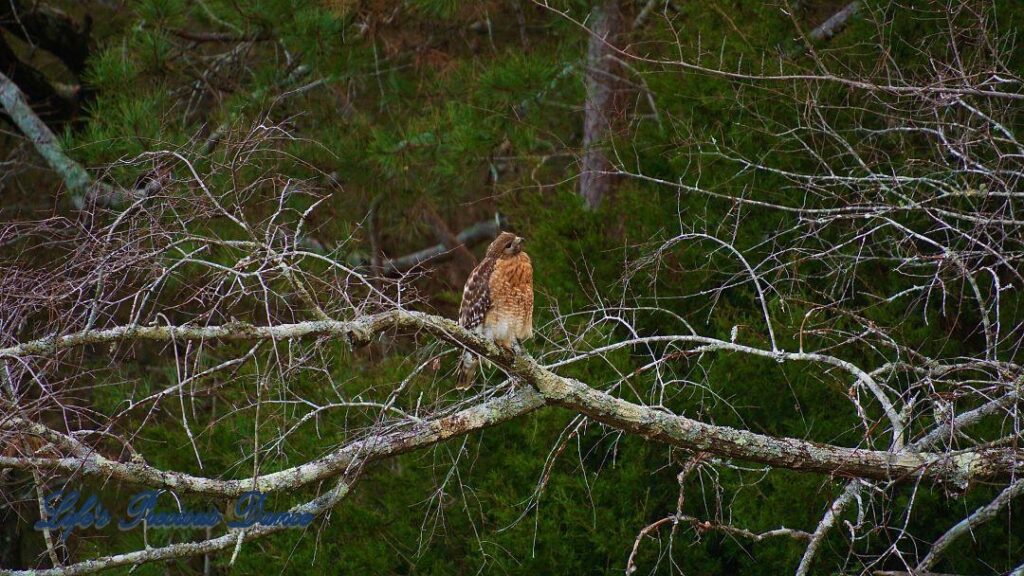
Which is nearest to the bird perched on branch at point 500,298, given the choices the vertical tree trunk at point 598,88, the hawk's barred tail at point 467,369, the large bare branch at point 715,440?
the hawk's barred tail at point 467,369

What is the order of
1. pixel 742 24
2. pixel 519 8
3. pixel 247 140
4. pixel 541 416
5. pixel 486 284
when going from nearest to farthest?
pixel 247 140, pixel 486 284, pixel 541 416, pixel 742 24, pixel 519 8

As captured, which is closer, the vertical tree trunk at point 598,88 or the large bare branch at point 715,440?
the large bare branch at point 715,440

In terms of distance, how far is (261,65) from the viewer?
28.6ft

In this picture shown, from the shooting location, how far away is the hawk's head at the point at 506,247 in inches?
227

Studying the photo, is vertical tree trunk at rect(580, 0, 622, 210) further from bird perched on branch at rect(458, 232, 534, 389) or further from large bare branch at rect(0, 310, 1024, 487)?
large bare branch at rect(0, 310, 1024, 487)

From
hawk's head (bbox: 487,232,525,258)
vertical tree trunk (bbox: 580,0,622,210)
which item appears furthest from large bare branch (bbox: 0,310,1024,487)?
vertical tree trunk (bbox: 580,0,622,210)

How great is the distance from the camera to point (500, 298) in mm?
5578

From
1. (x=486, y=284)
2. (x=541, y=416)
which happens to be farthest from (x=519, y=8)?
(x=486, y=284)

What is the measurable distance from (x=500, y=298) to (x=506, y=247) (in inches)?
12.1

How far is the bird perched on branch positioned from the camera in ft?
18.2

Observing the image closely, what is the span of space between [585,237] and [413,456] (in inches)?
66.9

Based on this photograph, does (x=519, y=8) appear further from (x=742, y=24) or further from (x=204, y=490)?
(x=204, y=490)

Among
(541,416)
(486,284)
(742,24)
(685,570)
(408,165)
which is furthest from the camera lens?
(408,165)

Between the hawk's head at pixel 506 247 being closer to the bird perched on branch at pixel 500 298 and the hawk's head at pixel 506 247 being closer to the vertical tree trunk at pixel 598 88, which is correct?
the bird perched on branch at pixel 500 298
